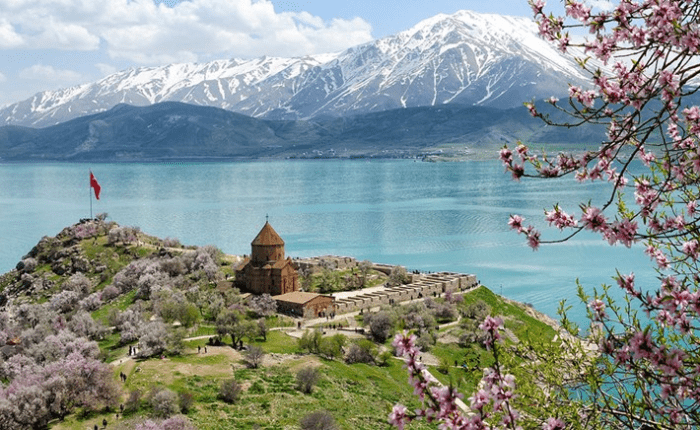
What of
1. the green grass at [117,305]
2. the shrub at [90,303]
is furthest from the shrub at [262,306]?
the shrub at [90,303]

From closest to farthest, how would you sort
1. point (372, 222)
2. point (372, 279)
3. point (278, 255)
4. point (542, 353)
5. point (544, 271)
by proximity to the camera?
point (542, 353)
point (278, 255)
point (372, 279)
point (544, 271)
point (372, 222)

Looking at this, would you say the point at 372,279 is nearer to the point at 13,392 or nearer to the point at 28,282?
the point at 28,282

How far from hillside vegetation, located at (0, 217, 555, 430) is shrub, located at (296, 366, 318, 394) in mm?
56

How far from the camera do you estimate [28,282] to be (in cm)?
5953

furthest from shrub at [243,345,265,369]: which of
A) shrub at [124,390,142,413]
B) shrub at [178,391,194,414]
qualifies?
shrub at [124,390,142,413]

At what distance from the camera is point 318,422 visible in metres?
25.8

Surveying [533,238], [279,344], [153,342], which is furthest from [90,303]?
[533,238]

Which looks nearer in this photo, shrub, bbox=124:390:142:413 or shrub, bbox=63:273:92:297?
shrub, bbox=124:390:142:413

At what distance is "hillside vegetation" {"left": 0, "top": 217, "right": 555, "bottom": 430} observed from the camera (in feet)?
88.3

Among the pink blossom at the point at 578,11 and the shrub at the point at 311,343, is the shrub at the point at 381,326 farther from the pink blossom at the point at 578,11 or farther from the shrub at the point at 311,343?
the pink blossom at the point at 578,11

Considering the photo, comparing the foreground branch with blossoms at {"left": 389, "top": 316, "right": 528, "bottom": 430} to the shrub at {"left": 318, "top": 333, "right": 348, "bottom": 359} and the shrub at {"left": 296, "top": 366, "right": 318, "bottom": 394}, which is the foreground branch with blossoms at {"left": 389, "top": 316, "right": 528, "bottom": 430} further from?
the shrub at {"left": 318, "top": 333, "right": 348, "bottom": 359}

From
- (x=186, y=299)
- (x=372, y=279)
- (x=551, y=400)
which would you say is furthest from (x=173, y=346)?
(x=551, y=400)

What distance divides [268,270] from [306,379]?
19.5 meters

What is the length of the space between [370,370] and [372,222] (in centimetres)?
7469
